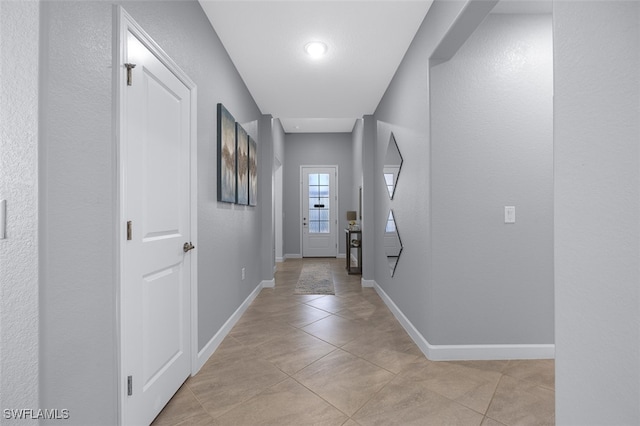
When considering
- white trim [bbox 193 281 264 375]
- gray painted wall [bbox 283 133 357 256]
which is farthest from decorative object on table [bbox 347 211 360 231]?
white trim [bbox 193 281 264 375]

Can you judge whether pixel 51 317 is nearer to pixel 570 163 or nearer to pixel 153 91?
pixel 153 91

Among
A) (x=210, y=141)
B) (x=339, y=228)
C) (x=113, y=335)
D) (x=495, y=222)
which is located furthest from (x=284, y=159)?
(x=113, y=335)

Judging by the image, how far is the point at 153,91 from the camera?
5.23 feet

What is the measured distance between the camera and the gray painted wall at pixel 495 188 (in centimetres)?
228

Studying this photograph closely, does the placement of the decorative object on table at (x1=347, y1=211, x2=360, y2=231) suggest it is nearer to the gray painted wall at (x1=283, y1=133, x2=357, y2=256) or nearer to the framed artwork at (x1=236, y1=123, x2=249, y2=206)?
the gray painted wall at (x1=283, y1=133, x2=357, y2=256)

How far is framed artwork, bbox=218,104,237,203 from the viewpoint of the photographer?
2561mm

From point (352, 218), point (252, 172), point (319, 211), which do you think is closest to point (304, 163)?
point (319, 211)

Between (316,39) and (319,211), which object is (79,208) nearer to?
(316,39)

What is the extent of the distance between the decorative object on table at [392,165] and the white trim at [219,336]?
80.6 inches

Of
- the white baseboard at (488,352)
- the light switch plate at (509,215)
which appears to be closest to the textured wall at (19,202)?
the white baseboard at (488,352)

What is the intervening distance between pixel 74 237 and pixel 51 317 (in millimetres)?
263

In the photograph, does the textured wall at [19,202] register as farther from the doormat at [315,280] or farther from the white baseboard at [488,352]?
the doormat at [315,280]

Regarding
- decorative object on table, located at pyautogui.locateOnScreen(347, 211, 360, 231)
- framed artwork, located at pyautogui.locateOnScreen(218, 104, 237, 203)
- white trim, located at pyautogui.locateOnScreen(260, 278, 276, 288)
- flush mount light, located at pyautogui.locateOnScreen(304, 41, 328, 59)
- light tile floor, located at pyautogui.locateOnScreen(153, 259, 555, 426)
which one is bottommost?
light tile floor, located at pyautogui.locateOnScreen(153, 259, 555, 426)

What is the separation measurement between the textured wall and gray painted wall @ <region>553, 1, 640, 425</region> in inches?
64.1
